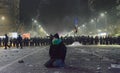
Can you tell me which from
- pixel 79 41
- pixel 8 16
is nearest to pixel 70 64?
pixel 79 41

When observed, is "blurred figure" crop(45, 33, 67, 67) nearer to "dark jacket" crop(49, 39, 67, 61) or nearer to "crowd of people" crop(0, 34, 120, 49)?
"dark jacket" crop(49, 39, 67, 61)

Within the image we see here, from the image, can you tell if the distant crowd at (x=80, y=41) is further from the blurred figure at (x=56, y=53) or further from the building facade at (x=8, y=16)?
the building facade at (x=8, y=16)

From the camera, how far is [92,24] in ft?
439

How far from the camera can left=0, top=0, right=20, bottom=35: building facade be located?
309 feet

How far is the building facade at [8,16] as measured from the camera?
94.1 meters

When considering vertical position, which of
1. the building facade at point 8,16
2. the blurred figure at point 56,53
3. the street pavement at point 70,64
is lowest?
the street pavement at point 70,64

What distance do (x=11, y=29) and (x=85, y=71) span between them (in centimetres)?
8614

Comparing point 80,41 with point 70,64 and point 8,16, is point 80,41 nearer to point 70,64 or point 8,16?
point 70,64

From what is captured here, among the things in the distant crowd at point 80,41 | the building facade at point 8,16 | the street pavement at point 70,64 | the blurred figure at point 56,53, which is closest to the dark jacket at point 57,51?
the blurred figure at point 56,53

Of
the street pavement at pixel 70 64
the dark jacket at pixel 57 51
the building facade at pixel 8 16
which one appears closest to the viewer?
the street pavement at pixel 70 64

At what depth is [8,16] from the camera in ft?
330

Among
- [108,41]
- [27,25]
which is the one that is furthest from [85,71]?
[27,25]

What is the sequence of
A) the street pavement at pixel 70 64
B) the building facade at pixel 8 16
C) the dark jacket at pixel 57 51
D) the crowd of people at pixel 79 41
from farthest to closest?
1. the building facade at pixel 8 16
2. the crowd of people at pixel 79 41
3. the dark jacket at pixel 57 51
4. the street pavement at pixel 70 64

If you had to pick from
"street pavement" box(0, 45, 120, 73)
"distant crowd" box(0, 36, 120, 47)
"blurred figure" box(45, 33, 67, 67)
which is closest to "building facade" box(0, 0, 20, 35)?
"distant crowd" box(0, 36, 120, 47)
